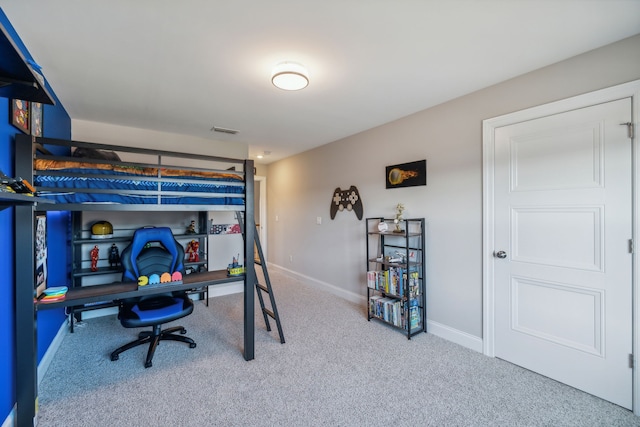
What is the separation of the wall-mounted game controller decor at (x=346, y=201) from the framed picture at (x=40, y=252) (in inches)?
126

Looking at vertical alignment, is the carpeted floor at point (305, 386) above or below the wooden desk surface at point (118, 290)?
below

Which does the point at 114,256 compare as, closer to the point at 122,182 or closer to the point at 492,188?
the point at 122,182

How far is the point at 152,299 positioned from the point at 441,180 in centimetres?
309

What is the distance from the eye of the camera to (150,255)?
281cm

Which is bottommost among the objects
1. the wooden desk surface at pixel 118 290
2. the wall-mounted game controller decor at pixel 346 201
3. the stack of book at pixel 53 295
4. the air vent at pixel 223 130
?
the wooden desk surface at pixel 118 290

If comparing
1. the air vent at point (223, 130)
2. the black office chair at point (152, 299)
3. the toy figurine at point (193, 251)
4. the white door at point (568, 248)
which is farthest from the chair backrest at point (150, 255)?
the white door at point (568, 248)

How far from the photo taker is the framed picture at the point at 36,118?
2.02 m

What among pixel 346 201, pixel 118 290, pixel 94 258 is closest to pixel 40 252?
pixel 118 290

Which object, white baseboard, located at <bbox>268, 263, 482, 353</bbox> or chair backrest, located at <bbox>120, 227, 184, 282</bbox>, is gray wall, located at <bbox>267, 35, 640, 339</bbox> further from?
chair backrest, located at <bbox>120, 227, 184, 282</bbox>

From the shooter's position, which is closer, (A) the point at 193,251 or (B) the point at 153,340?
(B) the point at 153,340

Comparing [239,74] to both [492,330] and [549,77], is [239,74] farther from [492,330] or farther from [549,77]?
[492,330]

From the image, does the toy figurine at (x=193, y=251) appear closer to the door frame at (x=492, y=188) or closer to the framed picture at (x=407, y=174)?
the framed picture at (x=407, y=174)

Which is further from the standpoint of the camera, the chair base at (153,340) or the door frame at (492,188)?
the chair base at (153,340)

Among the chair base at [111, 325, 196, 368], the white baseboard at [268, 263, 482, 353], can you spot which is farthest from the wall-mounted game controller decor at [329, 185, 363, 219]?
the chair base at [111, 325, 196, 368]
